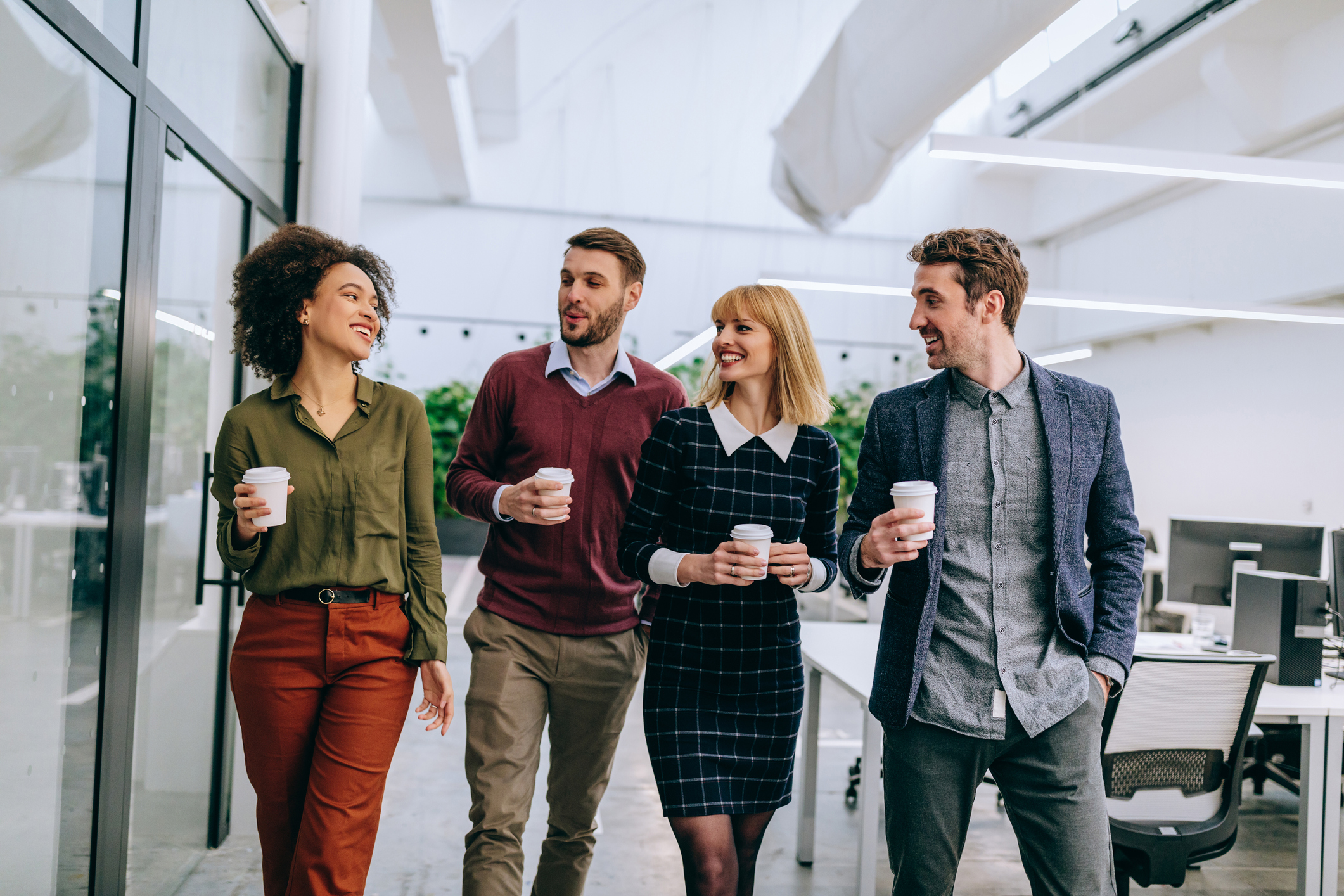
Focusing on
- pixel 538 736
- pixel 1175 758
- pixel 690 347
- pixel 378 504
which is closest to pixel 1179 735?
pixel 1175 758

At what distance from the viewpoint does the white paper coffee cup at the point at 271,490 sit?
1515mm

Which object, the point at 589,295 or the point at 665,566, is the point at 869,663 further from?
the point at 589,295

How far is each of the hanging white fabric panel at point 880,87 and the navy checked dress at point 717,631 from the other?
2.08 m

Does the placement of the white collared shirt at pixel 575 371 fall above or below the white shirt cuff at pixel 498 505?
above

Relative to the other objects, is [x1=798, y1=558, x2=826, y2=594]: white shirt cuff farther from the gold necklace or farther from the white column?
the white column

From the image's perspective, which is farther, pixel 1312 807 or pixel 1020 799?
pixel 1312 807

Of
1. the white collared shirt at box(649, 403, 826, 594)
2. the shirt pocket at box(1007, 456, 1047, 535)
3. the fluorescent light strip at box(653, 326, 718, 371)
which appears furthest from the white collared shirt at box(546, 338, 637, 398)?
the fluorescent light strip at box(653, 326, 718, 371)

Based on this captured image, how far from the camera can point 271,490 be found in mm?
1525

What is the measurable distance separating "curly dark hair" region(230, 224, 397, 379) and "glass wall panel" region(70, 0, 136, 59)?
0.60 metres

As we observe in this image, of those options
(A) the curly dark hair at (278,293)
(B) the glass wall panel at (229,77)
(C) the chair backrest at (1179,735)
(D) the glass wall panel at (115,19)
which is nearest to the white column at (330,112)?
(B) the glass wall panel at (229,77)

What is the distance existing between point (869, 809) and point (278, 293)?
86.9 inches

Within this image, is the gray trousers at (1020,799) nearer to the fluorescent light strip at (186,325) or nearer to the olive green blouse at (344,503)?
the olive green blouse at (344,503)

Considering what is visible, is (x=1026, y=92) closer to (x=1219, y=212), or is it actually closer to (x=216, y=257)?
(x=1219, y=212)

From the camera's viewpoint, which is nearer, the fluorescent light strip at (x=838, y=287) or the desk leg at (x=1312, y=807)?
the desk leg at (x=1312, y=807)
